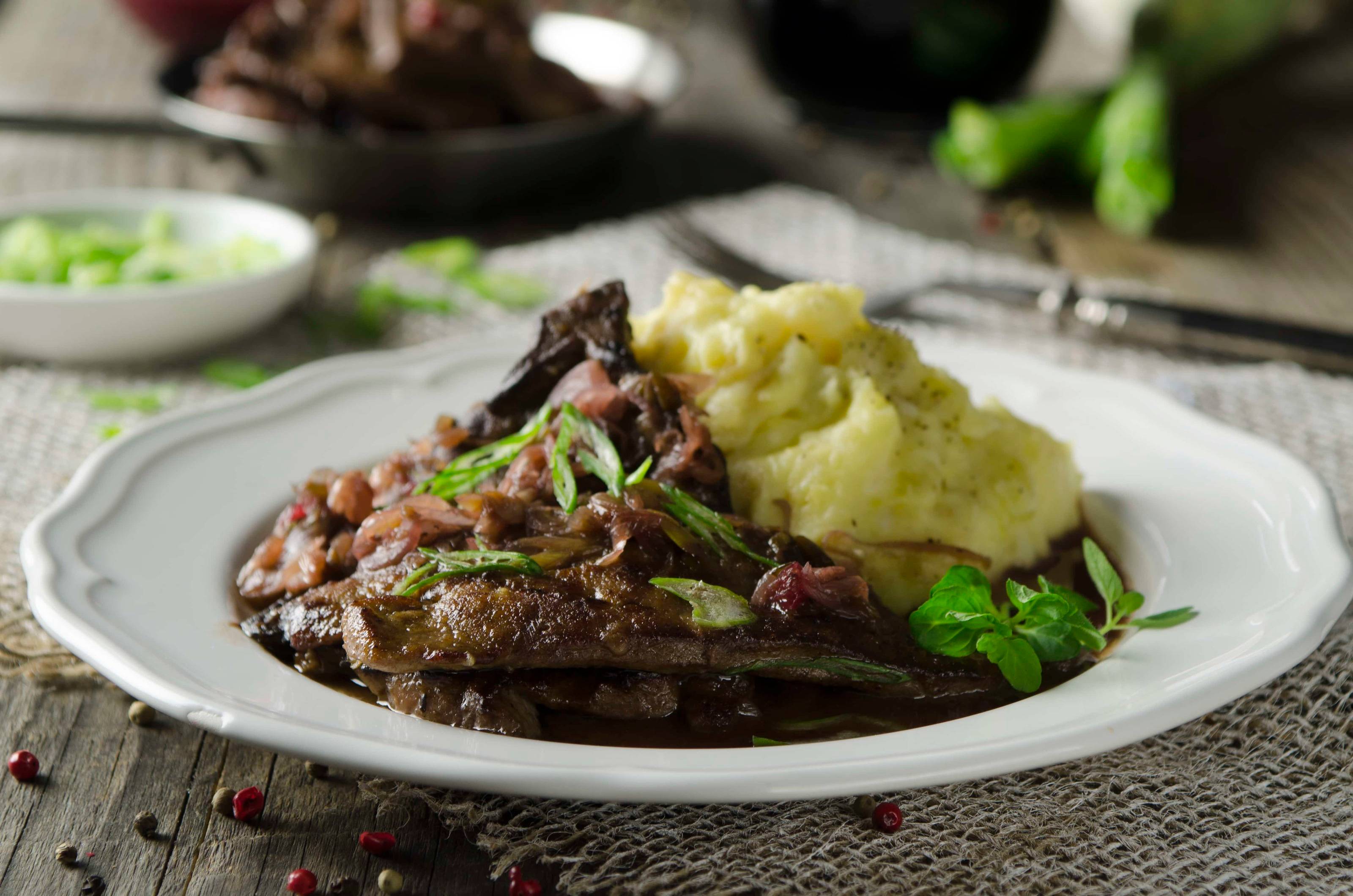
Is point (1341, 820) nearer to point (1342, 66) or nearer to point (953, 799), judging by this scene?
point (953, 799)

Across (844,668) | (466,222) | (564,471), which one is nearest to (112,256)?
(466,222)

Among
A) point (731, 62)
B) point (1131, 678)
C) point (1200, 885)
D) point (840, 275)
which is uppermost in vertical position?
point (1131, 678)

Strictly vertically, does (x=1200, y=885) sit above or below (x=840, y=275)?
above

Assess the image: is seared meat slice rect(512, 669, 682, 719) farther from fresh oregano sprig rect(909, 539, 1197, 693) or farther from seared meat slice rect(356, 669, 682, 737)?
fresh oregano sprig rect(909, 539, 1197, 693)

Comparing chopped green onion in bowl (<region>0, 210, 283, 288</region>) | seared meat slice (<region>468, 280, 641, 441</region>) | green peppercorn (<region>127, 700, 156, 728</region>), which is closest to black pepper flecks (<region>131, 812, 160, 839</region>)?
green peppercorn (<region>127, 700, 156, 728</region>)

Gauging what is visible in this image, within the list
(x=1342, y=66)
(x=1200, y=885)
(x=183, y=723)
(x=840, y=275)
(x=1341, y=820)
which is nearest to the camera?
(x=1200, y=885)

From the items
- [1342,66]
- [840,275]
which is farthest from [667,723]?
[1342,66]

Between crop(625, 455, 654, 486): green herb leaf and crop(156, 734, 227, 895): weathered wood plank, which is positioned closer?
crop(156, 734, 227, 895): weathered wood plank

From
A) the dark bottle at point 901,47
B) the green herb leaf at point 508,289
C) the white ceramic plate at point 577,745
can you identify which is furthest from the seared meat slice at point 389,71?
the white ceramic plate at point 577,745

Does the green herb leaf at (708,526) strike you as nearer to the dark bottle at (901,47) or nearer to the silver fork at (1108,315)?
the silver fork at (1108,315)
